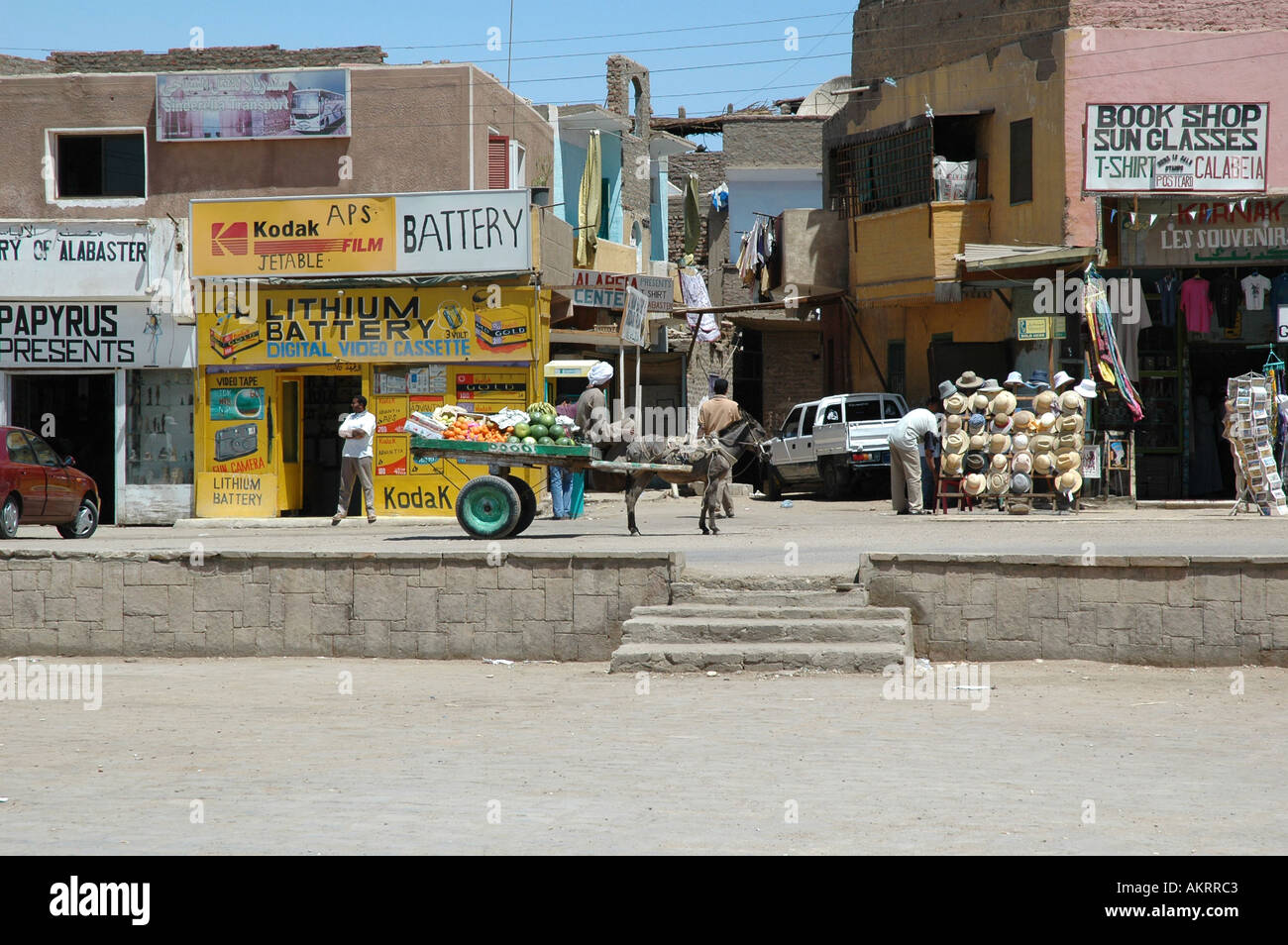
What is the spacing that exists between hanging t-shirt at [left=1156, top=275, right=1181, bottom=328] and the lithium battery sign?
1.41m

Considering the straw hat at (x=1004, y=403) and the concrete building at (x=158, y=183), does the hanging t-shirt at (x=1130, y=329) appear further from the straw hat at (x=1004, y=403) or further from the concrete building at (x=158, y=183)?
the concrete building at (x=158, y=183)

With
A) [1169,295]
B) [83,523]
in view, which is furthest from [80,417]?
[1169,295]

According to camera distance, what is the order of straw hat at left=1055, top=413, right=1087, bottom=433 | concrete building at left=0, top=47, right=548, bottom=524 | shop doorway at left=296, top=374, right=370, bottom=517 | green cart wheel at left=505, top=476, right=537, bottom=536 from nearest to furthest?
green cart wheel at left=505, top=476, right=537, bottom=536 < straw hat at left=1055, top=413, right=1087, bottom=433 < concrete building at left=0, top=47, right=548, bottom=524 < shop doorway at left=296, top=374, right=370, bottom=517

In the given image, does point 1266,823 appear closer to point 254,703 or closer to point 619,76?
point 254,703

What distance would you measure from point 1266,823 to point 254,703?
6438 mm

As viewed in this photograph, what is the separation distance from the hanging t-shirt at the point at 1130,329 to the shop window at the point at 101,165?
15.8 m

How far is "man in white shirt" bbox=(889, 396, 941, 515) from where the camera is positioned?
1911 centimetres

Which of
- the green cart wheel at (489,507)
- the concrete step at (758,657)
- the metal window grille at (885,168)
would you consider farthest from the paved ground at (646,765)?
the metal window grille at (885,168)

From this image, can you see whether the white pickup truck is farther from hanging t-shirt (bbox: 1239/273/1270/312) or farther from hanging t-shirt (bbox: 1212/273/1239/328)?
hanging t-shirt (bbox: 1239/273/1270/312)

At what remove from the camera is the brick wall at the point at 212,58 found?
24.0 metres

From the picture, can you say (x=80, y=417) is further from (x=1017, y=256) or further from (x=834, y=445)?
(x=1017, y=256)

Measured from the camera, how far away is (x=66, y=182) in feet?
74.9

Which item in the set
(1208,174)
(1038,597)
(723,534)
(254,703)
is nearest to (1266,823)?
(1038,597)

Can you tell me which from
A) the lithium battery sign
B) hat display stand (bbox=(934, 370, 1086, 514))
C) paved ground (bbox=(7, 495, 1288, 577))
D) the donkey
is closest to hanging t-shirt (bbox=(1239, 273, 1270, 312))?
the lithium battery sign
